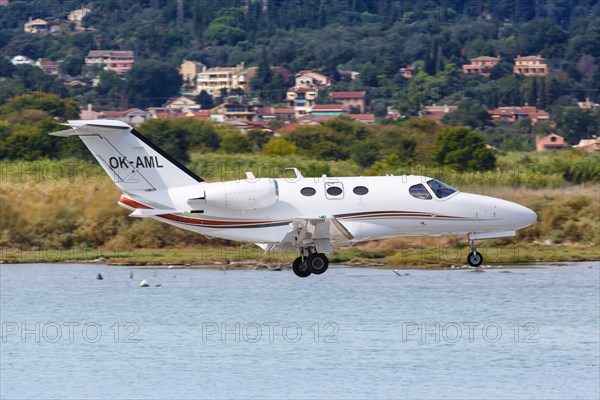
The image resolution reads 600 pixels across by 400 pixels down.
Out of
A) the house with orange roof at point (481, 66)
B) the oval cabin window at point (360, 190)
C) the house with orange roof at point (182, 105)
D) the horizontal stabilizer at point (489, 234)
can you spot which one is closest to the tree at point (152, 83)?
the house with orange roof at point (182, 105)

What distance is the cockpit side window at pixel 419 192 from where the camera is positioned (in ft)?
83.5

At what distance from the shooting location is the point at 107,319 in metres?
44.8

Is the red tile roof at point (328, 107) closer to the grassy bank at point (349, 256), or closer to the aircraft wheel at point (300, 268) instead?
the grassy bank at point (349, 256)

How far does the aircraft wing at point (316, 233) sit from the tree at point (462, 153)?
35445 mm

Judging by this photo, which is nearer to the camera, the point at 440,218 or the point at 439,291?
the point at 440,218

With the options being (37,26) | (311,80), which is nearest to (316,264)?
(311,80)

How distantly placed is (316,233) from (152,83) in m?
118

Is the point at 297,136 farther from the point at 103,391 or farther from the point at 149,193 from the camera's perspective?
the point at 149,193

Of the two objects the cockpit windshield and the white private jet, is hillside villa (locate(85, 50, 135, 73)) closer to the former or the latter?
the white private jet

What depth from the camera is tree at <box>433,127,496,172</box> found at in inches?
2397

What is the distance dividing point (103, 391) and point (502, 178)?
2247 cm

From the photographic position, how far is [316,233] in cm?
2469

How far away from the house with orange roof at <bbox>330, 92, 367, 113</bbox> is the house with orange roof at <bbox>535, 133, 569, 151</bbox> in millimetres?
35455

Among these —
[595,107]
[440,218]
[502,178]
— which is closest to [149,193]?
[440,218]
